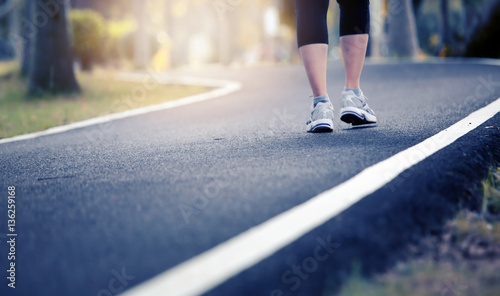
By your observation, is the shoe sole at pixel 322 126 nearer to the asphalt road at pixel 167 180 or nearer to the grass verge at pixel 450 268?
the asphalt road at pixel 167 180

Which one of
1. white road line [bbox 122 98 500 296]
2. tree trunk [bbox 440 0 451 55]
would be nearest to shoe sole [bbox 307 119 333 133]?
white road line [bbox 122 98 500 296]

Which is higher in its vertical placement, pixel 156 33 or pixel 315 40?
pixel 315 40

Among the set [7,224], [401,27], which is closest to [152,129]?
[7,224]

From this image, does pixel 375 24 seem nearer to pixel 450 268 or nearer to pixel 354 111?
pixel 354 111

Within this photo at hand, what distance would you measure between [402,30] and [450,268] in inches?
846

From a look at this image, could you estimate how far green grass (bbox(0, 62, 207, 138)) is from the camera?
680cm

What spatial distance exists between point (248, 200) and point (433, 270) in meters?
0.83

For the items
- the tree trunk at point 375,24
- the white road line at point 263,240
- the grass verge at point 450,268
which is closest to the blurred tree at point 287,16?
the tree trunk at point 375,24

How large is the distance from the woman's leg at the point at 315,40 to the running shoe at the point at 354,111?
0.62 feet

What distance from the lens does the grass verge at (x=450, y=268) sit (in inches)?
64.2

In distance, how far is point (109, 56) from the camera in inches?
949

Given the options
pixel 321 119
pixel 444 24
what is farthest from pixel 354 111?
pixel 444 24

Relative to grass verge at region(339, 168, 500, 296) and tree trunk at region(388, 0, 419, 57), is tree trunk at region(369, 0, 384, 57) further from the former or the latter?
grass verge at region(339, 168, 500, 296)

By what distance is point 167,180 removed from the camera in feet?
9.35
